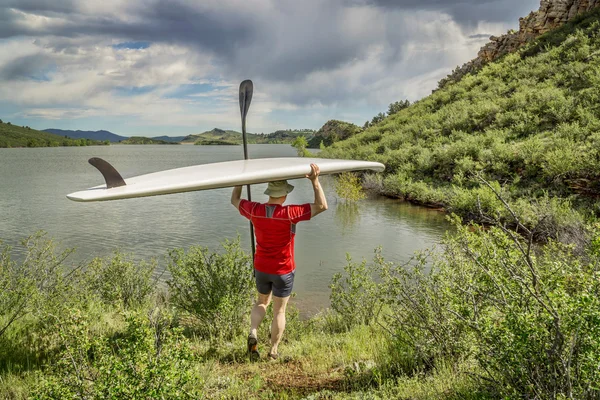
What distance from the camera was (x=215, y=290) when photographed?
5332 mm

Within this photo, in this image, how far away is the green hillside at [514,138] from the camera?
47.9 feet

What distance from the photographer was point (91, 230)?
1422cm

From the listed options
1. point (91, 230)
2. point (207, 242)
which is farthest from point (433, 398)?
point (91, 230)

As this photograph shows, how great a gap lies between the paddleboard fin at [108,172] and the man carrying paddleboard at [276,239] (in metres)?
1.31

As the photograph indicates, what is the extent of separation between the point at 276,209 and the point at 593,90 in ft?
74.7

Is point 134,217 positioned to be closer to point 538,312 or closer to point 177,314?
point 177,314

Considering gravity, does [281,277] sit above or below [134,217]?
above

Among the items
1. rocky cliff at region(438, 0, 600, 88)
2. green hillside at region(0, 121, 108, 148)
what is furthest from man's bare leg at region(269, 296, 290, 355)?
green hillside at region(0, 121, 108, 148)

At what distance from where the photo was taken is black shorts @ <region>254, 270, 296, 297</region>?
4223 mm

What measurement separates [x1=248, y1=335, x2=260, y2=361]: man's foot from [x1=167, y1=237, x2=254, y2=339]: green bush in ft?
2.75

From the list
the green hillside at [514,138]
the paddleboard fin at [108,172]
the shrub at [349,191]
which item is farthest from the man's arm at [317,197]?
the shrub at [349,191]

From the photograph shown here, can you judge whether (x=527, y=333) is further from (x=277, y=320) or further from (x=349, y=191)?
(x=349, y=191)

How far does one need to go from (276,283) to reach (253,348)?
32.1 inches

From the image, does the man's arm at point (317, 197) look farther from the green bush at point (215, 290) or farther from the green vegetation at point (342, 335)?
the green bush at point (215, 290)
